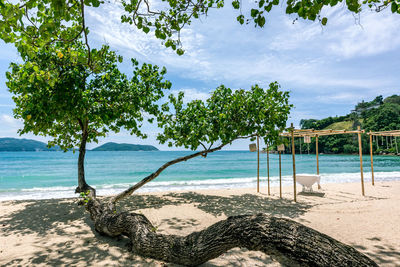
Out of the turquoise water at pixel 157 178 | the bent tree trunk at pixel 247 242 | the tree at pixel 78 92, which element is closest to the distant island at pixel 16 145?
the turquoise water at pixel 157 178

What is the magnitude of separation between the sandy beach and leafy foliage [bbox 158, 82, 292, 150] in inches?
89.7

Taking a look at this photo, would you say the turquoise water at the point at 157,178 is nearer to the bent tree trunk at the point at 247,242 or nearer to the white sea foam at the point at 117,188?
the white sea foam at the point at 117,188

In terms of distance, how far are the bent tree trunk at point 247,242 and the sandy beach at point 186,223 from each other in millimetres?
268

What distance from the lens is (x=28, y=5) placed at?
92.5 inches

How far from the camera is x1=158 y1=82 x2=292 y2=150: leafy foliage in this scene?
7.18 meters

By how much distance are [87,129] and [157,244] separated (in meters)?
5.68

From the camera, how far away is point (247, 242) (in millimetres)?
2699

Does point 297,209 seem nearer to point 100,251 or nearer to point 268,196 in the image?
point 268,196

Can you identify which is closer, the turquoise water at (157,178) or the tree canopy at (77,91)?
the tree canopy at (77,91)

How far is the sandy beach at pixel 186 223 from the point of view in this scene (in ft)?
12.0

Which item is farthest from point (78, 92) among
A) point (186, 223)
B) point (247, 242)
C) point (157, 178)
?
point (157, 178)

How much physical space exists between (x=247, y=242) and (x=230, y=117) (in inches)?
202

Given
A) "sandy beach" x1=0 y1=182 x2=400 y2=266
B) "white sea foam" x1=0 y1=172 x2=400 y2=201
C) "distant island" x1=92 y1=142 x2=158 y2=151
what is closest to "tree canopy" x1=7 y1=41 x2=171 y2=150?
"sandy beach" x1=0 y1=182 x2=400 y2=266

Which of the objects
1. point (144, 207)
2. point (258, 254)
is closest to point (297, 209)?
point (258, 254)
